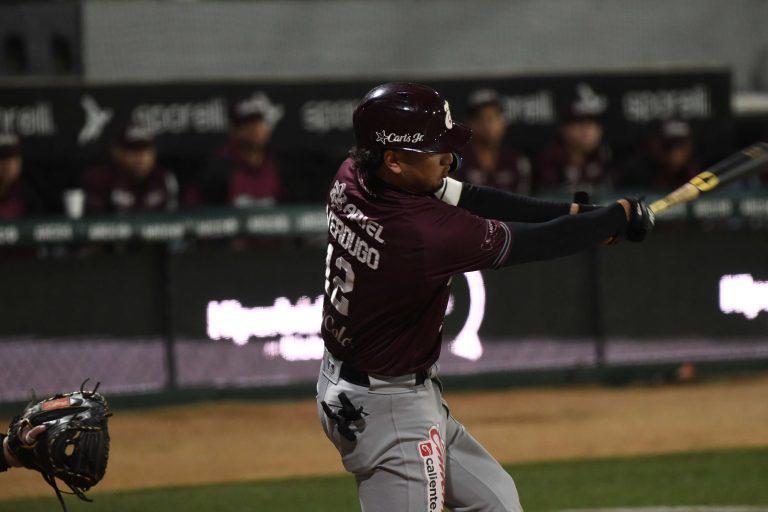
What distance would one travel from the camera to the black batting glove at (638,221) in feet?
12.8

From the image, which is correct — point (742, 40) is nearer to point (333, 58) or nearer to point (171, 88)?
point (333, 58)

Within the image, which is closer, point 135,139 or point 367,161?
point 367,161

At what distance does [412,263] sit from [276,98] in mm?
6924

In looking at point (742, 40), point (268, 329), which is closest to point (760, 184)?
point (742, 40)

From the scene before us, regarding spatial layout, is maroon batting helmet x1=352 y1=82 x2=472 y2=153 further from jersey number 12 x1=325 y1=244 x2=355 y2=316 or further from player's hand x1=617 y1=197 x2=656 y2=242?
player's hand x1=617 y1=197 x2=656 y2=242

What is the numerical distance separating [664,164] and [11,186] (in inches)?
193

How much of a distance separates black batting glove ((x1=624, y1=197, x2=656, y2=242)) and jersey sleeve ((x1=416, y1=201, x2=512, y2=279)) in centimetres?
41

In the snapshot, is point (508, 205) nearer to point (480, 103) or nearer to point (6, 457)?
point (6, 457)

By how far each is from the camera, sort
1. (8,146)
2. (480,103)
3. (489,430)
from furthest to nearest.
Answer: (480,103) < (8,146) < (489,430)

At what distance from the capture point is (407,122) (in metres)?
3.69

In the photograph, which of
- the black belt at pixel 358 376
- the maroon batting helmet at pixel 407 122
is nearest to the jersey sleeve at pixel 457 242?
the maroon batting helmet at pixel 407 122

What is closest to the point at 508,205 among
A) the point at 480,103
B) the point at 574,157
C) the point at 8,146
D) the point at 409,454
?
the point at 409,454

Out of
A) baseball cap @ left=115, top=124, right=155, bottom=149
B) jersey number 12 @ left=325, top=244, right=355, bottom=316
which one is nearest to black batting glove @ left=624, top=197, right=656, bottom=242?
jersey number 12 @ left=325, top=244, right=355, bottom=316

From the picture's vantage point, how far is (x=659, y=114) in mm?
11047
